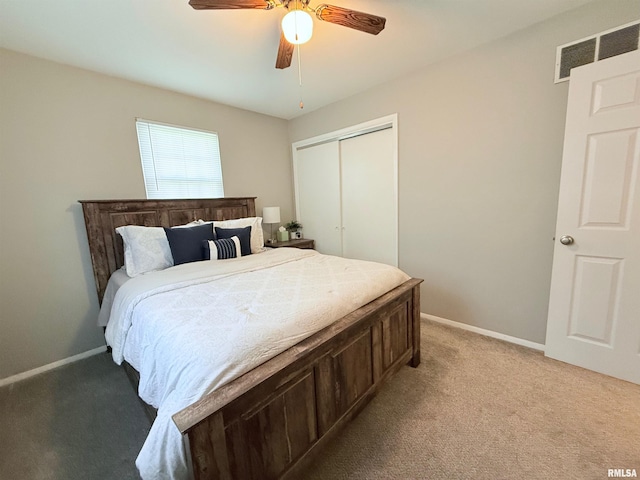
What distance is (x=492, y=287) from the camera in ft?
7.75

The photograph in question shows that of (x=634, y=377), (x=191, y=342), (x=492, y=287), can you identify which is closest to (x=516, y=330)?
(x=492, y=287)

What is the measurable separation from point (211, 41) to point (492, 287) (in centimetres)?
309

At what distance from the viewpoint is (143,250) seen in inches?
86.6

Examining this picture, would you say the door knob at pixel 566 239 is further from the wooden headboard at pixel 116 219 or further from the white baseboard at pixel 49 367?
the white baseboard at pixel 49 367

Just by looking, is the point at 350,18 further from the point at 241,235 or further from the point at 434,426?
the point at 434,426

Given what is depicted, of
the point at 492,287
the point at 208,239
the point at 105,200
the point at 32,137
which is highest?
the point at 32,137

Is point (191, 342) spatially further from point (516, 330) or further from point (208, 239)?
point (516, 330)

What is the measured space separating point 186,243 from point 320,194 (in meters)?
1.92

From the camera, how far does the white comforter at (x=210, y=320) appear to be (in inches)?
36.4

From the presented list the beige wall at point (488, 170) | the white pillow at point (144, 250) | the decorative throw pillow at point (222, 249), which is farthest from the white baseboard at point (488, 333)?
the white pillow at point (144, 250)

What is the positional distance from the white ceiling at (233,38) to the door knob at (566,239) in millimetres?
1568

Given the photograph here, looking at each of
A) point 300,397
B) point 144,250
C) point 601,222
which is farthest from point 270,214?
point 601,222

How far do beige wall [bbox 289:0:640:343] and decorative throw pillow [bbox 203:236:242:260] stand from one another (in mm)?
1784

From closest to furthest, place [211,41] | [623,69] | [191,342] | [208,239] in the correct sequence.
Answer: [191,342]
[623,69]
[211,41]
[208,239]
